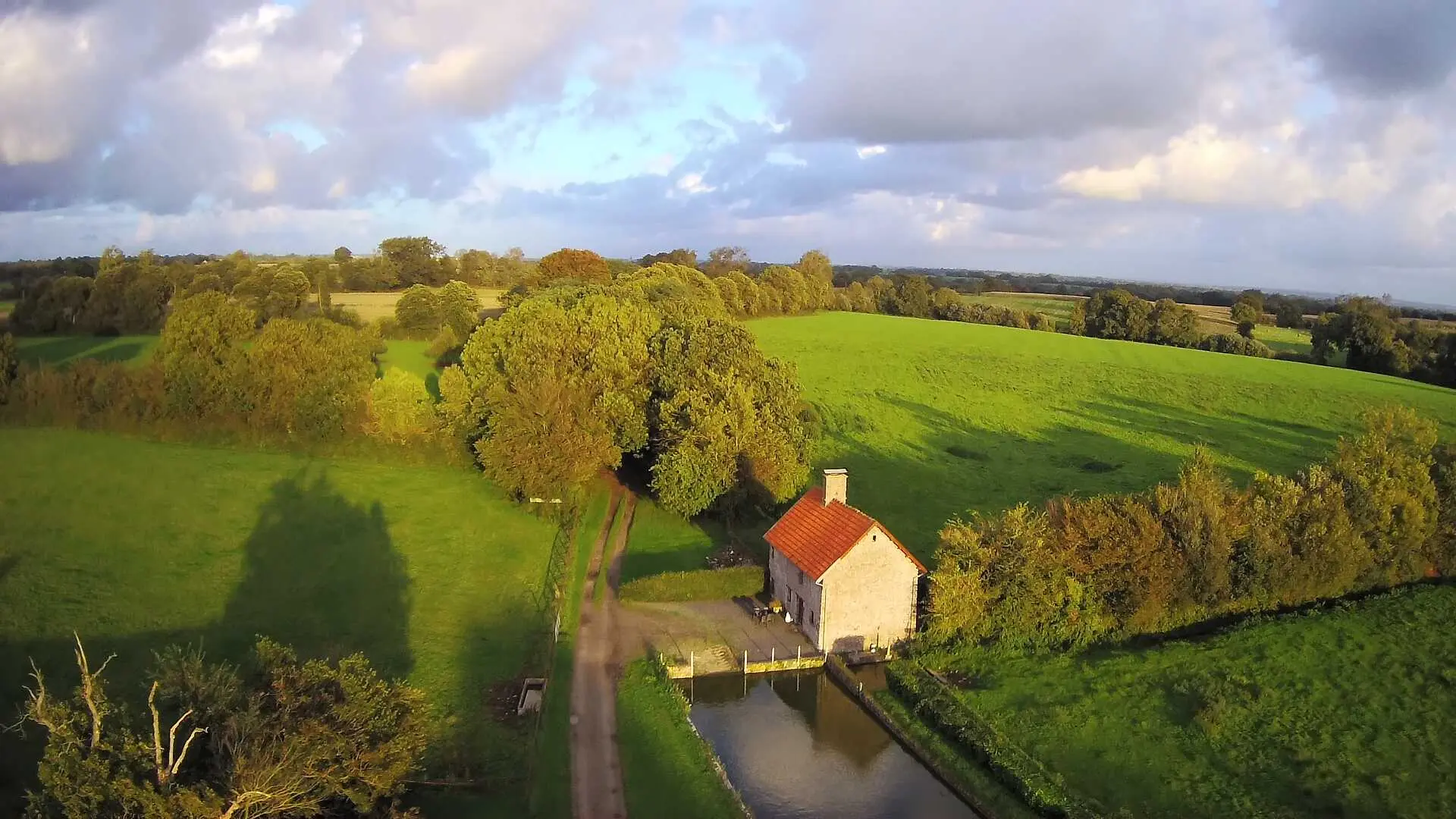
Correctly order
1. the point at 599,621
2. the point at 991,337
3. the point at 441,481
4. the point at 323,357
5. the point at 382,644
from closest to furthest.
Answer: the point at 382,644 → the point at 599,621 → the point at 441,481 → the point at 323,357 → the point at 991,337

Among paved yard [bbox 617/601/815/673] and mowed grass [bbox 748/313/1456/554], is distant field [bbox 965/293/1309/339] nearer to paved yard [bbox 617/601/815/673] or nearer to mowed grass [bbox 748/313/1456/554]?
mowed grass [bbox 748/313/1456/554]

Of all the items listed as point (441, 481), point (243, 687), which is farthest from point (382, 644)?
point (441, 481)

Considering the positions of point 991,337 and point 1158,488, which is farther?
point 991,337

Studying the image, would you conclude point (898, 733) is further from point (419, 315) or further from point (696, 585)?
point (419, 315)

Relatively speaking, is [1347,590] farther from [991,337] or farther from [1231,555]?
[991,337]

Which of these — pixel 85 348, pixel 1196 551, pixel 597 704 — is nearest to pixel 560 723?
pixel 597 704
